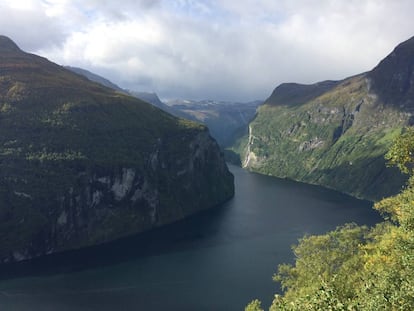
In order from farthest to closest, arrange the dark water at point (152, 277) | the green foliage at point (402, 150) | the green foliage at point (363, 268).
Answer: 1. the dark water at point (152, 277)
2. the green foliage at point (402, 150)
3. the green foliage at point (363, 268)

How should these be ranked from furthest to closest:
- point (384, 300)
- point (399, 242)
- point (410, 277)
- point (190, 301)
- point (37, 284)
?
point (37, 284), point (190, 301), point (399, 242), point (410, 277), point (384, 300)

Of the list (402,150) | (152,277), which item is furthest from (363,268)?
(152,277)

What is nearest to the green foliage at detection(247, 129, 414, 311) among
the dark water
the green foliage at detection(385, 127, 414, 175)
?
the green foliage at detection(385, 127, 414, 175)

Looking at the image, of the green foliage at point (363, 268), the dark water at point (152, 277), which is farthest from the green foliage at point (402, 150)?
the dark water at point (152, 277)

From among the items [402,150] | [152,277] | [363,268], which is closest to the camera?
[402,150]

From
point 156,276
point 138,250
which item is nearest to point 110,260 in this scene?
point 138,250

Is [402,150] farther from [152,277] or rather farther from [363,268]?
[152,277]

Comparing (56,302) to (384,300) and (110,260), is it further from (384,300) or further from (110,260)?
(384,300)

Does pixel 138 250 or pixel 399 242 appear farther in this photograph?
pixel 138 250

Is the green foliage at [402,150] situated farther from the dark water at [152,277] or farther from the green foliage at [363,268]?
the dark water at [152,277]
